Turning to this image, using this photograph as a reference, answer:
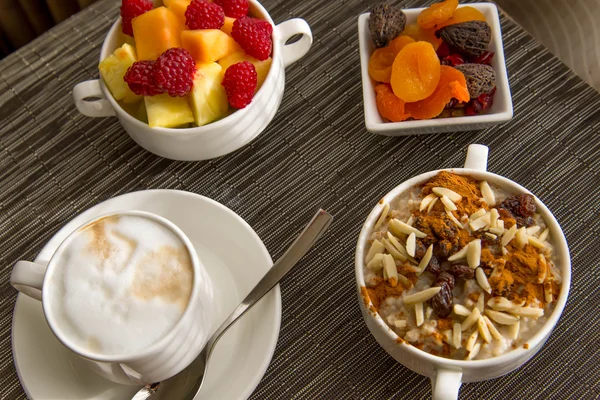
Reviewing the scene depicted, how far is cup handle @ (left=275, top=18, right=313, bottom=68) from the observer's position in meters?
1.15

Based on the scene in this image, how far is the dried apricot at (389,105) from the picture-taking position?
3.86 feet

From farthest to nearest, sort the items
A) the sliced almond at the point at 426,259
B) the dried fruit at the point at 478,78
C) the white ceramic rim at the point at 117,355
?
the dried fruit at the point at 478,78
the sliced almond at the point at 426,259
the white ceramic rim at the point at 117,355

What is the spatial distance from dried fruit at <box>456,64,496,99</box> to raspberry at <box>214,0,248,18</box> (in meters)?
0.41

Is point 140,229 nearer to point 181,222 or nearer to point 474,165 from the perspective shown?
point 181,222

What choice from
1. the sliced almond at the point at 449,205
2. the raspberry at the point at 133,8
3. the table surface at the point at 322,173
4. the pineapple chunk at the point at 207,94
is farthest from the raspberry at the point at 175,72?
the sliced almond at the point at 449,205

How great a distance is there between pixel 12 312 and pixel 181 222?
0.35 m

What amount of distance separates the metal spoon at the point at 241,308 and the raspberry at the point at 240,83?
0.23 m

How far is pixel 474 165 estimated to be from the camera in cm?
106

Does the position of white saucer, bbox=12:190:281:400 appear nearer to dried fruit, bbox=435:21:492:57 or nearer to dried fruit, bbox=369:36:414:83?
dried fruit, bbox=369:36:414:83

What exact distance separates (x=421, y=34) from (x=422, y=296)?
0.58 meters

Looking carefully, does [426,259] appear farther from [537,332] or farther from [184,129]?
[184,129]

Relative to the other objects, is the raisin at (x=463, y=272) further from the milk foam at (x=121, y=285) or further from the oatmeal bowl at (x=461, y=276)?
the milk foam at (x=121, y=285)

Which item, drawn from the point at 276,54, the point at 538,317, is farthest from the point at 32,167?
the point at 538,317

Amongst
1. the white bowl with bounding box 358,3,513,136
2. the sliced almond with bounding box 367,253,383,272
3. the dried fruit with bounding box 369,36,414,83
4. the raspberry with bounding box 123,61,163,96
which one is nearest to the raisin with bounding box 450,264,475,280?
the sliced almond with bounding box 367,253,383,272
